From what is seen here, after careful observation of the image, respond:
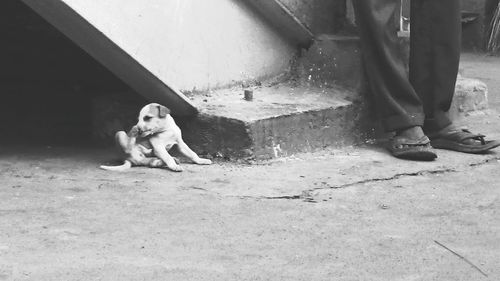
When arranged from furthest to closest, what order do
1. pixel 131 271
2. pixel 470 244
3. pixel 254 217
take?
1. pixel 254 217
2. pixel 470 244
3. pixel 131 271

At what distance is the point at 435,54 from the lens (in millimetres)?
4531

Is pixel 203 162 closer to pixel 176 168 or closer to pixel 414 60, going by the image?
pixel 176 168

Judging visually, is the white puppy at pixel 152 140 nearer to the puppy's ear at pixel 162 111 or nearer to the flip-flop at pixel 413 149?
the puppy's ear at pixel 162 111

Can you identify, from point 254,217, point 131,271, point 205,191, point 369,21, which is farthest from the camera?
point 369,21

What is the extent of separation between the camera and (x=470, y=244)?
3.07 m

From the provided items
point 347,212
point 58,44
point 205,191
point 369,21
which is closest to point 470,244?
point 347,212

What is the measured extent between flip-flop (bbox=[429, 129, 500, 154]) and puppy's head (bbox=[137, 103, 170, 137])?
51.3 inches

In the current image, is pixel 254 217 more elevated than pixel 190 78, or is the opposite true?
pixel 190 78

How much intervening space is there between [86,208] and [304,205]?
2.41ft

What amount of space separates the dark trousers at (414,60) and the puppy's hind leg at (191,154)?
0.87m

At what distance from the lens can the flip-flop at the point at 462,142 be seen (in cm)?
447

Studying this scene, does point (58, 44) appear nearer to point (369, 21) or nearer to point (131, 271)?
point (369, 21)

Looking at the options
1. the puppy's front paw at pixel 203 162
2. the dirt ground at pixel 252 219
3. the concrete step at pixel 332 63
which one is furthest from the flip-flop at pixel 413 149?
the puppy's front paw at pixel 203 162

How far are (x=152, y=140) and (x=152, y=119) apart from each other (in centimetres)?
8
